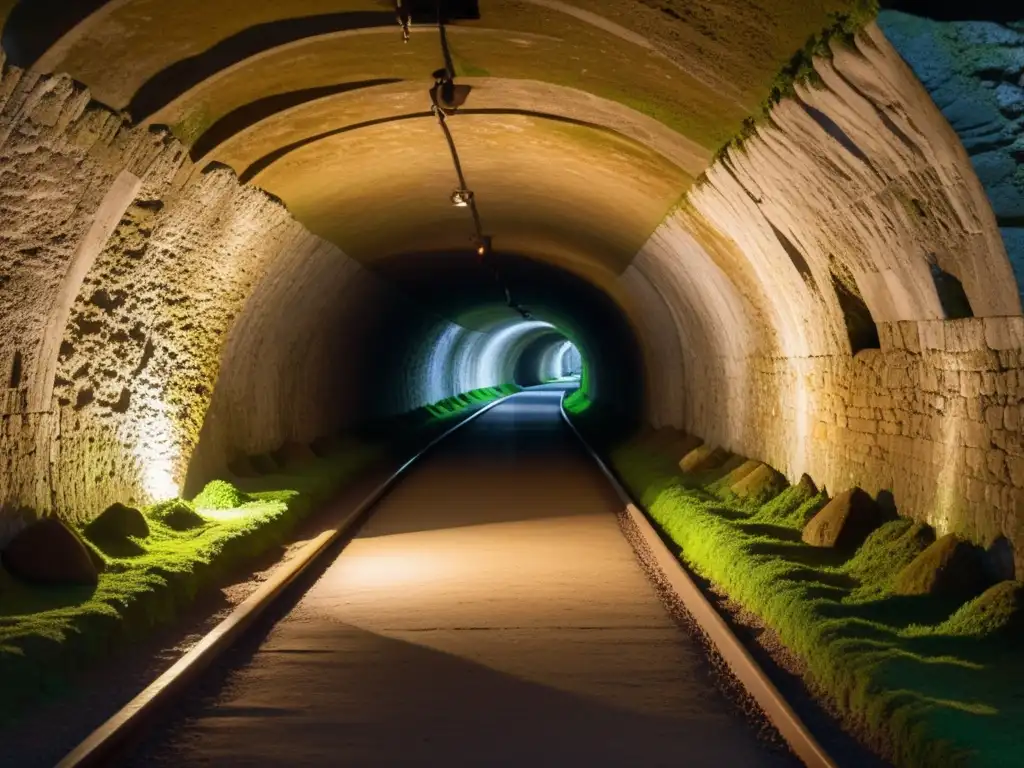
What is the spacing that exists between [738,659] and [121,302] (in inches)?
229

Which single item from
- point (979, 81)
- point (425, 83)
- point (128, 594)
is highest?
point (425, 83)

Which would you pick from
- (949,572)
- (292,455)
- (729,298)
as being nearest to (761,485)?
(729,298)

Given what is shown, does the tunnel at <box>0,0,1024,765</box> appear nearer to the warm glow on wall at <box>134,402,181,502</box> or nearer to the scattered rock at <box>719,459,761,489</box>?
the warm glow on wall at <box>134,402,181,502</box>

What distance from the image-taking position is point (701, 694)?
6414 mm

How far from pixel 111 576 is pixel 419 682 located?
3042mm

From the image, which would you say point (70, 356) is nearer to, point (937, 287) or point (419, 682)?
point (419, 682)

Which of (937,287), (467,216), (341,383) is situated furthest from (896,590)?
(341,383)

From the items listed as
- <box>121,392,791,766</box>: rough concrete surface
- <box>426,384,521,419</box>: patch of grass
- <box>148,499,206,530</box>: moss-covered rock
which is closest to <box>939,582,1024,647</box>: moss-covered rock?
<box>121,392,791,766</box>: rough concrete surface

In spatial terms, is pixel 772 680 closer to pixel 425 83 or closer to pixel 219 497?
pixel 425 83

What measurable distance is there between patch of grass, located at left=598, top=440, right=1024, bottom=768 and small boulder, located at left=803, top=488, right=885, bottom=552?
0.60 feet

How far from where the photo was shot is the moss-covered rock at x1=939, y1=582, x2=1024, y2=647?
6.47 m

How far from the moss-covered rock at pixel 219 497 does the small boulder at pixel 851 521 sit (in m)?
6.29

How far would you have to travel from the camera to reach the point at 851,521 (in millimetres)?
9539

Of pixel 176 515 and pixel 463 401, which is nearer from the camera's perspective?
pixel 176 515
